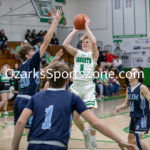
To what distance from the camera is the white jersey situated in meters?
6.28

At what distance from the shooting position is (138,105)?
214 inches

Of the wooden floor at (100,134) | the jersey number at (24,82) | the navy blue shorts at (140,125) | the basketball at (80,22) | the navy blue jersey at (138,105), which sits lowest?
the wooden floor at (100,134)

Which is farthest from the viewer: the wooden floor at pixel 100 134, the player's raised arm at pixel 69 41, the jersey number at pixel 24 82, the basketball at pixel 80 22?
the wooden floor at pixel 100 134

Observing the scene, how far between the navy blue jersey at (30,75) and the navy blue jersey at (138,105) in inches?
64.4

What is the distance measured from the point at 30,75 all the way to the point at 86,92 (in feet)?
5.14

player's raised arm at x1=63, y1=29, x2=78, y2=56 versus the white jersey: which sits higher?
player's raised arm at x1=63, y1=29, x2=78, y2=56

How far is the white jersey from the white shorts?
120 mm

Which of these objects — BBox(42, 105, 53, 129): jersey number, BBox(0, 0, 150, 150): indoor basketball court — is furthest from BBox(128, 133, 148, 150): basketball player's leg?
BBox(42, 105, 53, 129): jersey number

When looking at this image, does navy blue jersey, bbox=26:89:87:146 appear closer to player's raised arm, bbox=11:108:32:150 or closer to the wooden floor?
player's raised arm, bbox=11:108:32:150

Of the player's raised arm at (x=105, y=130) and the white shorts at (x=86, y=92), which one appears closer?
the player's raised arm at (x=105, y=130)

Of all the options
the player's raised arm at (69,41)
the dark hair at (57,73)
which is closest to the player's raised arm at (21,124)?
the dark hair at (57,73)

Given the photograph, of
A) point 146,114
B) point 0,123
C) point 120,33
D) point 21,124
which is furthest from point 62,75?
point 120,33

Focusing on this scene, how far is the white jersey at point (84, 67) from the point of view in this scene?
628 cm

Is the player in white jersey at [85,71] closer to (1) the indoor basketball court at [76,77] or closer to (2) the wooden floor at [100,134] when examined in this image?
(1) the indoor basketball court at [76,77]
